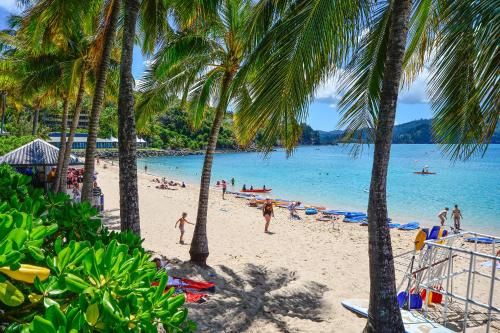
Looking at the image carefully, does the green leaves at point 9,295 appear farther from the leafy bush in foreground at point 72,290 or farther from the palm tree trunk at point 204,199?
the palm tree trunk at point 204,199

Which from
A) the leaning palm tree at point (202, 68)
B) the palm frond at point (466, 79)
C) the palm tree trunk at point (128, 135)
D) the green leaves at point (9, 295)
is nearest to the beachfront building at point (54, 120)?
the leaning palm tree at point (202, 68)

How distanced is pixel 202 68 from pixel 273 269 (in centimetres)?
552

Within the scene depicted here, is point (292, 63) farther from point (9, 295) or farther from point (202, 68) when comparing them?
point (202, 68)

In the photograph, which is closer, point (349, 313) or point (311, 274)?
point (349, 313)

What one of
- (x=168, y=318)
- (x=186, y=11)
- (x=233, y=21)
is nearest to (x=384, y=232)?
(x=168, y=318)

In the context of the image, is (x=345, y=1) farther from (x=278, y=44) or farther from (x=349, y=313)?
(x=349, y=313)

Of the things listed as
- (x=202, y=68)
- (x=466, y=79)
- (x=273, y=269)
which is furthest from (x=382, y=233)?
(x=202, y=68)

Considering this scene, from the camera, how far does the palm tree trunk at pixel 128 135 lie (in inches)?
222

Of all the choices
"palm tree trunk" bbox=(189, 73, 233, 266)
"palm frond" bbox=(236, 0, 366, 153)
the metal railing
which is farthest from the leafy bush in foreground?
"palm tree trunk" bbox=(189, 73, 233, 266)

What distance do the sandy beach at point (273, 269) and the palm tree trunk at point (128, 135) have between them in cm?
220

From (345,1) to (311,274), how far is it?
7222 mm

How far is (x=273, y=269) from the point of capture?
10.2 meters

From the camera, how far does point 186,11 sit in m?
7.47

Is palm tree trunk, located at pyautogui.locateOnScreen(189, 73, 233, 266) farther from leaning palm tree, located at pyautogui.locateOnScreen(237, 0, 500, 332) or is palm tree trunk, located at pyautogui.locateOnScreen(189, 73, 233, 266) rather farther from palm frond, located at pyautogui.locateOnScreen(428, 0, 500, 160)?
palm frond, located at pyautogui.locateOnScreen(428, 0, 500, 160)
